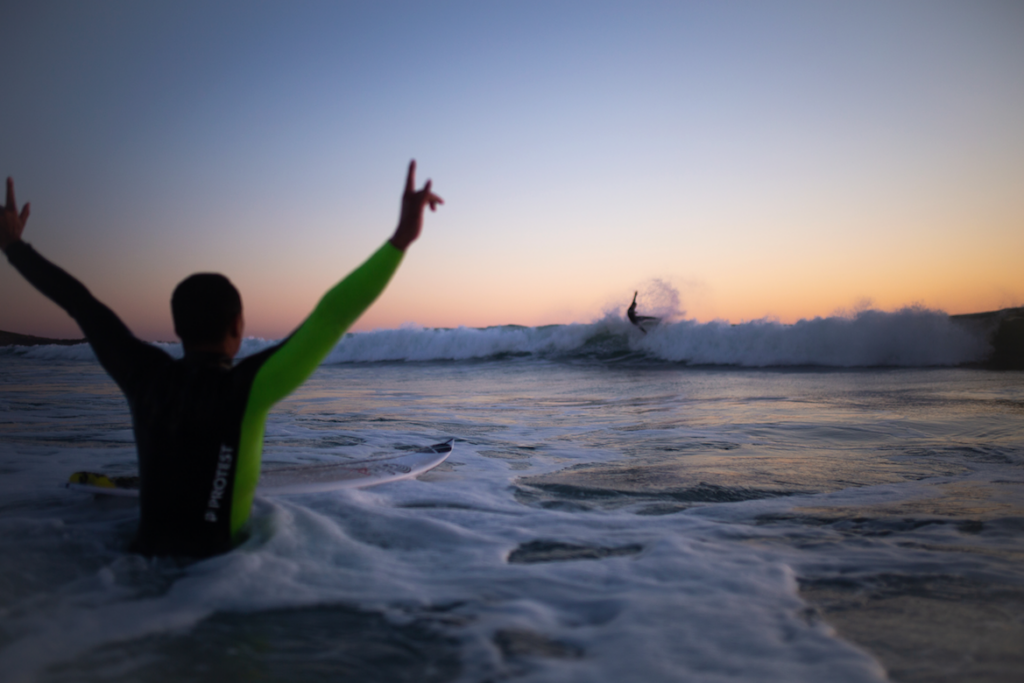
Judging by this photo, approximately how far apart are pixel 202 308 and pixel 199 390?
271 mm

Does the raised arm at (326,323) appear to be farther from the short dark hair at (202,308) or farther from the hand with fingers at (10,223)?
the hand with fingers at (10,223)

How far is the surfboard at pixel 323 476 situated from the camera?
112 inches

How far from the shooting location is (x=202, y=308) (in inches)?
74.3

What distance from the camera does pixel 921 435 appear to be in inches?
203

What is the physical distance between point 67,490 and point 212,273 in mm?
2170

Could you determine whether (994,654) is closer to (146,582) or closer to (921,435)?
(146,582)

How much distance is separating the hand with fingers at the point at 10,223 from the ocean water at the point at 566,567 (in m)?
1.17

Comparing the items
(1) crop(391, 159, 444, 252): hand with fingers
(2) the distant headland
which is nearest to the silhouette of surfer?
(2) the distant headland

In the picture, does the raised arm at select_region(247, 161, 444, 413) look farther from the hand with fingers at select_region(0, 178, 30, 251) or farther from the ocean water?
the hand with fingers at select_region(0, 178, 30, 251)

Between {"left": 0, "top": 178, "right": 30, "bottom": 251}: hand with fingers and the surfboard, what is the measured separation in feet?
4.11

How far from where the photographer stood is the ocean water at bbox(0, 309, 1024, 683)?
5.08 ft

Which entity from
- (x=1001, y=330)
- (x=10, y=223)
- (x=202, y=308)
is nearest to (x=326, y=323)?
(x=202, y=308)

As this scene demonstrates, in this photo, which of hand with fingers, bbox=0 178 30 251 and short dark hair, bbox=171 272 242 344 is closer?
short dark hair, bbox=171 272 242 344

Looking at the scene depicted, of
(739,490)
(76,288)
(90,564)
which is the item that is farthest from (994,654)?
(76,288)
